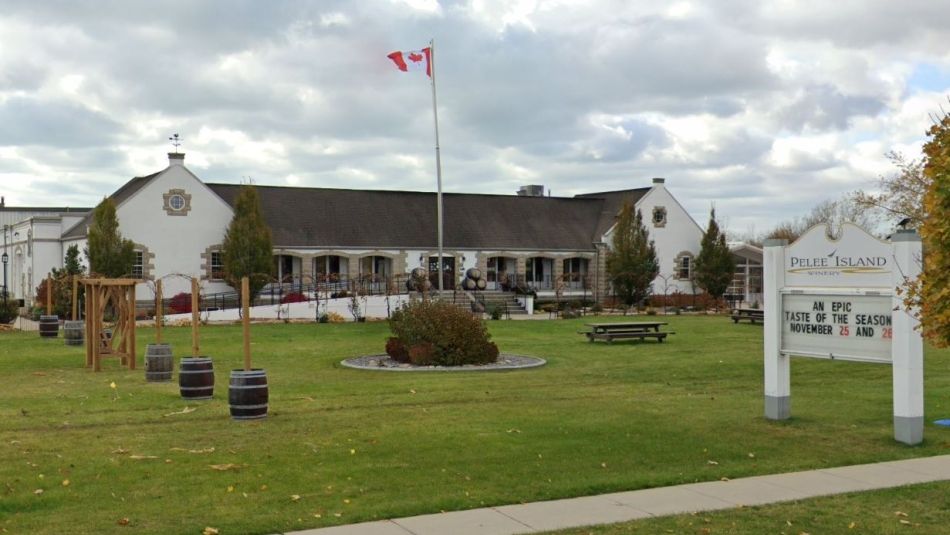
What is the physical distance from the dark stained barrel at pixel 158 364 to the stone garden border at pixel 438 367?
4437 millimetres

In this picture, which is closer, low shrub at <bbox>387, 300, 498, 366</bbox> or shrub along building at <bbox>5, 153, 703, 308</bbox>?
low shrub at <bbox>387, 300, 498, 366</bbox>

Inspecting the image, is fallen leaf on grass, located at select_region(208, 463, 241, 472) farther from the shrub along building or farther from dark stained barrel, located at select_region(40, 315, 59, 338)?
the shrub along building

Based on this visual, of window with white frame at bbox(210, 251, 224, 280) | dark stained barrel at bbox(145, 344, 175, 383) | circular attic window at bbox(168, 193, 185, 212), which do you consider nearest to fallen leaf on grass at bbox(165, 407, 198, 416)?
dark stained barrel at bbox(145, 344, 175, 383)

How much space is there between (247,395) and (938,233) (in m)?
9.10

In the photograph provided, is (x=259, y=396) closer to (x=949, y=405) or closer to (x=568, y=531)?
(x=568, y=531)

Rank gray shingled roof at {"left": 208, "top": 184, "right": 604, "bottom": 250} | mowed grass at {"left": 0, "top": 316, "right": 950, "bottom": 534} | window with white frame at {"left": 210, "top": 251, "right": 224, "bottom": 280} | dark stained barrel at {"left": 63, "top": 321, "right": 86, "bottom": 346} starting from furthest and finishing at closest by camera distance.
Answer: gray shingled roof at {"left": 208, "top": 184, "right": 604, "bottom": 250} → window with white frame at {"left": 210, "top": 251, "right": 224, "bottom": 280} → dark stained barrel at {"left": 63, "top": 321, "right": 86, "bottom": 346} → mowed grass at {"left": 0, "top": 316, "right": 950, "bottom": 534}

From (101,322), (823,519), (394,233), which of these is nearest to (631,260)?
(394,233)

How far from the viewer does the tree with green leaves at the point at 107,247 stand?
4269 cm

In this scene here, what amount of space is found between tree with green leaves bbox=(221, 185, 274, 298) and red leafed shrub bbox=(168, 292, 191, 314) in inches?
85.3

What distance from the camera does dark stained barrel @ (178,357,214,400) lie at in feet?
51.0

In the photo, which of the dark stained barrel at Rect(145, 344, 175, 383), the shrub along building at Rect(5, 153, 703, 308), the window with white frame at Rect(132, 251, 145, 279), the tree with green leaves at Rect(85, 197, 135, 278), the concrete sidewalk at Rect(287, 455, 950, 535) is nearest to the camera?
the concrete sidewalk at Rect(287, 455, 950, 535)

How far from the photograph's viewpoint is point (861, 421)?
13586mm

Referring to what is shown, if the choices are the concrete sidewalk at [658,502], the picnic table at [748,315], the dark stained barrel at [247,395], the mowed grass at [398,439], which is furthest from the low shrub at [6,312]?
the concrete sidewalk at [658,502]

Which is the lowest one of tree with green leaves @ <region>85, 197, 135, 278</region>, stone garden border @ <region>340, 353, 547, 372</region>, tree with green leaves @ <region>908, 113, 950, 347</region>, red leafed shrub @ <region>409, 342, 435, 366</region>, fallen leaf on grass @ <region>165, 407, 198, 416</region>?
fallen leaf on grass @ <region>165, 407, 198, 416</region>
